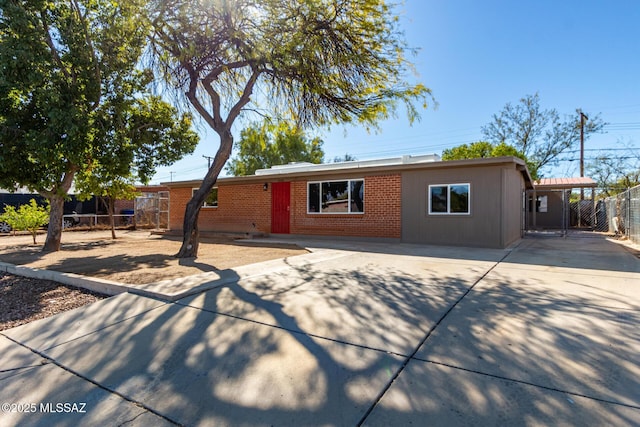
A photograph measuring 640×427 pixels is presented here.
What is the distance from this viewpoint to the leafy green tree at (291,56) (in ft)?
24.6

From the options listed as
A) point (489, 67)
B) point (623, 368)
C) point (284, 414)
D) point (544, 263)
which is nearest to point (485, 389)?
point (623, 368)

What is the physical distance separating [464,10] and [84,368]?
38.1 ft

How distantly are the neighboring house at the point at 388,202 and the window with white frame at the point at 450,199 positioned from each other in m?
0.03

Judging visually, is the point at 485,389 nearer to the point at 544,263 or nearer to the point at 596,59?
the point at 544,263

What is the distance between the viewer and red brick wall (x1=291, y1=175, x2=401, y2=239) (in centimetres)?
1191

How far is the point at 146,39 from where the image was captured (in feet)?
28.1

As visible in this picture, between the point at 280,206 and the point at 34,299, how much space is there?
33.7 ft

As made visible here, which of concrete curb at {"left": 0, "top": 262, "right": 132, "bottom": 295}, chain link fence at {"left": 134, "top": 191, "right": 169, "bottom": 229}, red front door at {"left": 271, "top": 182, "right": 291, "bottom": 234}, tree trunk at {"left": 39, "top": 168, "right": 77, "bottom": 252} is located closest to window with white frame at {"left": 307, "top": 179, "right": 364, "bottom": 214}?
red front door at {"left": 271, "top": 182, "right": 291, "bottom": 234}

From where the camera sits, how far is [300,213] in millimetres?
14125

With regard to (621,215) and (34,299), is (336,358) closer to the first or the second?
(34,299)

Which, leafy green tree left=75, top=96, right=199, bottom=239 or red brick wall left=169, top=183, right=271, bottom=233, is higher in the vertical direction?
leafy green tree left=75, top=96, right=199, bottom=239

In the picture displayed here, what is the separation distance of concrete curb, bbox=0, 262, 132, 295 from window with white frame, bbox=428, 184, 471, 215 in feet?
30.3

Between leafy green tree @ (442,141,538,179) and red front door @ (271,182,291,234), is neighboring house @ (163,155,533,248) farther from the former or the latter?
leafy green tree @ (442,141,538,179)

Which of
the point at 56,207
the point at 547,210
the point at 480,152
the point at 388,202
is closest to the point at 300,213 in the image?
the point at 388,202
